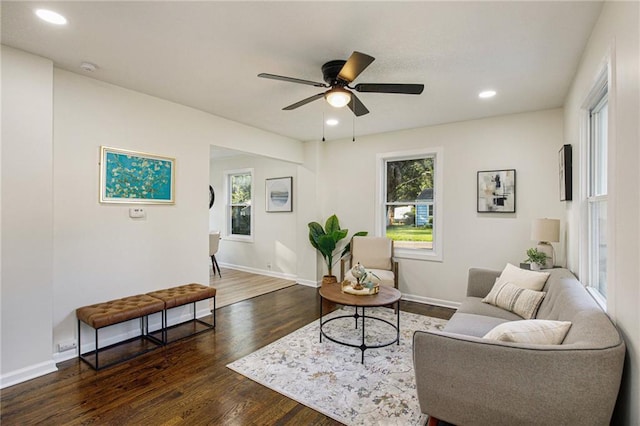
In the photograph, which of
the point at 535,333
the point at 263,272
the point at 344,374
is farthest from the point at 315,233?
the point at 535,333

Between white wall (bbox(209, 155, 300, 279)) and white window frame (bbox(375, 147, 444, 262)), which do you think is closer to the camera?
white window frame (bbox(375, 147, 444, 262))

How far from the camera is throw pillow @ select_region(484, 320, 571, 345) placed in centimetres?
162

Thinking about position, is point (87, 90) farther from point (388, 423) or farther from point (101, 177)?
point (388, 423)

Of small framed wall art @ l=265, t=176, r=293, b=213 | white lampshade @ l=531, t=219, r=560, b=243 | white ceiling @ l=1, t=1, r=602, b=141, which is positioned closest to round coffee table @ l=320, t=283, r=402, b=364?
white lampshade @ l=531, t=219, r=560, b=243

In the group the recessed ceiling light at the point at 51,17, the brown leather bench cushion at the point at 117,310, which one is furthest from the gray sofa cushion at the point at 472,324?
the recessed ceiling light at the point at 51,17

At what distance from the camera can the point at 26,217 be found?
251cm

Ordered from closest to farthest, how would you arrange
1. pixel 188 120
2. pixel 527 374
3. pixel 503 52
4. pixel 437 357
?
pixel 527 374, pixel 437 357, pixel 503 52, pixel 188 120

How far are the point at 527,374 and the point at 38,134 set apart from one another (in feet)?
12.2

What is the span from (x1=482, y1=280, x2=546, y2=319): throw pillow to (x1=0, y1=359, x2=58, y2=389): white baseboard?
12.6ft

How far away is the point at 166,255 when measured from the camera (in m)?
3.62

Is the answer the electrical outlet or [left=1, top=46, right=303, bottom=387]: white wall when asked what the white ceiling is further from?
the electrical outlet

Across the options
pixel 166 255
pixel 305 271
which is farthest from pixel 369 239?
pixel 166 255

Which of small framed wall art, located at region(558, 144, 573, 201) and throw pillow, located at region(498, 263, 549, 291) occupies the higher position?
small framed wall art, located at region(558, 144, 573, 201)

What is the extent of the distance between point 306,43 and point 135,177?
2.28 metres
